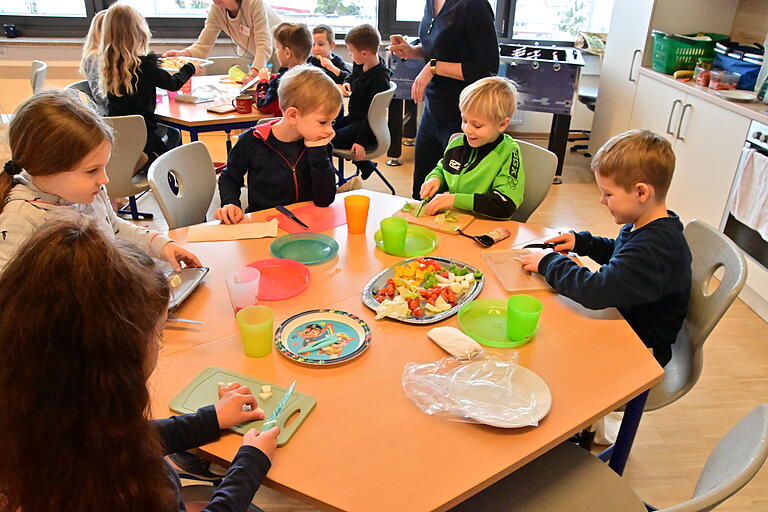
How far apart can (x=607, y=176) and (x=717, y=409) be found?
124 cm

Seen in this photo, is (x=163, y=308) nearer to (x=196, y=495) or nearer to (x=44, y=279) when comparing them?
(x=44, y=279)

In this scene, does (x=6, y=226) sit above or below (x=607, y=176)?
below

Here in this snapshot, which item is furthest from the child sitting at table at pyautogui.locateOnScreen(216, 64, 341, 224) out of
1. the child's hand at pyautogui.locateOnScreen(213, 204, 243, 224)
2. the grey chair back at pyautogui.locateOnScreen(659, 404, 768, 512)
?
the grey chair back at pyautogui.locateOnScreen(659, 404, 768, 512)

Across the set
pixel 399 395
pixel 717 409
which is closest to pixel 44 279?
pixel 399 395

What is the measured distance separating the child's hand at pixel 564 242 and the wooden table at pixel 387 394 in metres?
0.28

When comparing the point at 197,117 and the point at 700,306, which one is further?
the point at 197,117

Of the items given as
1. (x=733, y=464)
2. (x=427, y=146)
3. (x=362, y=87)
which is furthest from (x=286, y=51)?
(x=733, y=464)

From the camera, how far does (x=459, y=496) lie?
3.23 ft

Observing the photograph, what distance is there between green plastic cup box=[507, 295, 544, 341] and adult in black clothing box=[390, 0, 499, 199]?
1.71 meters

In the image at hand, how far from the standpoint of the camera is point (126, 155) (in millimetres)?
2908

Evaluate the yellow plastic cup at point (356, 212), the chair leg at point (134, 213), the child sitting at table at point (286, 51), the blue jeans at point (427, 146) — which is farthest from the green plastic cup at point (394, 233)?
the chair leg at point (134, 213)

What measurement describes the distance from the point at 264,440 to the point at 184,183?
1351 millimetres

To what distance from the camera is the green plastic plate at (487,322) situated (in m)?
1.35

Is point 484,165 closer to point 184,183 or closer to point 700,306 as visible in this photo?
point 700,306
